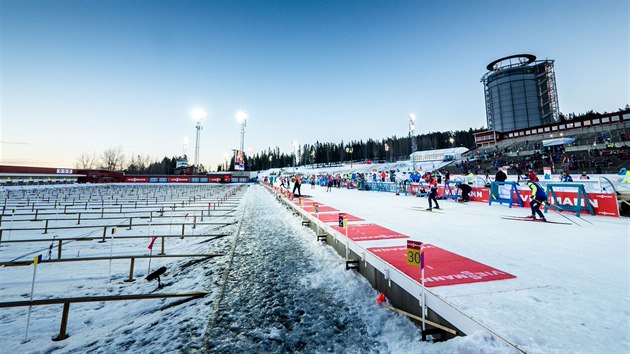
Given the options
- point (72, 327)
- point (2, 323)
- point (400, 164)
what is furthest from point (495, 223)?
point (400, 164)

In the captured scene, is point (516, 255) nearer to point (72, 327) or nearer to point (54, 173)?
point (72, 327)

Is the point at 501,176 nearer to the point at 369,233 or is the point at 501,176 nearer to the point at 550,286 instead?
the point at 369,233

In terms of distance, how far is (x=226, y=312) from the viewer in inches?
173

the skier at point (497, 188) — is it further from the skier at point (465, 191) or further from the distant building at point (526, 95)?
the distant building at point (526, 95)

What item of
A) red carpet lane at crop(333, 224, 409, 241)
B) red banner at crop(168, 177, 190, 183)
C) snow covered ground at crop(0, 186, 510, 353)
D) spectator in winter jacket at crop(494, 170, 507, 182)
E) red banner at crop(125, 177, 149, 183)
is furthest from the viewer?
red banner at crop(125, 177, 149, 183)

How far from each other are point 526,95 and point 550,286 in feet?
292

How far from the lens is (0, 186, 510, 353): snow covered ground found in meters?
3.54

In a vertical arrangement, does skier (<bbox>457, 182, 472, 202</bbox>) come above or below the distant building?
below

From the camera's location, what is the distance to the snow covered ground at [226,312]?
354cm

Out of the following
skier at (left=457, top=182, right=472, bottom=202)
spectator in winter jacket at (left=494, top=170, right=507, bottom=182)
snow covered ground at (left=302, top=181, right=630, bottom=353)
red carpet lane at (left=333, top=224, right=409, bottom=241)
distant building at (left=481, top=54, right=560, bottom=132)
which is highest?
distant building at (left=481, top=54, right=560, bottom=132)

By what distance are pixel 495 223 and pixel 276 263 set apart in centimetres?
777

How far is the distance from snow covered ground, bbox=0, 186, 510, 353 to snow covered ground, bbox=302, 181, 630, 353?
623 mm

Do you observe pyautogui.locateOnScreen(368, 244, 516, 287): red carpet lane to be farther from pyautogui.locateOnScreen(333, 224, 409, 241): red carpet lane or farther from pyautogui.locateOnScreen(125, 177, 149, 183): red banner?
pyautogui.locateOnScreen(125, 177, 149, 183): red banner

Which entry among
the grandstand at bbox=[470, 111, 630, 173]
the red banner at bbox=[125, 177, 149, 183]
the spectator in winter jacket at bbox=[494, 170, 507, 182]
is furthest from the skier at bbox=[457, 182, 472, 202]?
the red banner at bbox=[125, 177, 149, 183]
